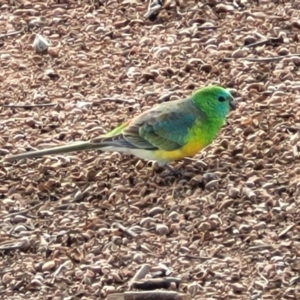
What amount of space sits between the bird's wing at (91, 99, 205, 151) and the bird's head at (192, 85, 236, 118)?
48mm

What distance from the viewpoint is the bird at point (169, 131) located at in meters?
8.27

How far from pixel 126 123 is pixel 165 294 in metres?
1.91

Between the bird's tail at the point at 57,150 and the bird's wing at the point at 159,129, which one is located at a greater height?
the bird's wing at the point at 159,129

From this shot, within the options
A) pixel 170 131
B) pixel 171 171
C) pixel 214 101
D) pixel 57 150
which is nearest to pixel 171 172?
pixel 171 171

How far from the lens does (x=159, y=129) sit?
8.31 metres

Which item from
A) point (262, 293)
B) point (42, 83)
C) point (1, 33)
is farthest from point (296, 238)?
point (1, 33)

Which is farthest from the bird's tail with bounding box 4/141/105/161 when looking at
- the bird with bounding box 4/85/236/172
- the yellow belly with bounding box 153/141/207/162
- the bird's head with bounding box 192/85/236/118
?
the bird's head with bounding box 192/85/236/118

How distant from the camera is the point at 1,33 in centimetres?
1038

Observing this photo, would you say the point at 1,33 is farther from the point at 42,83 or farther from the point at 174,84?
the point at 174,84

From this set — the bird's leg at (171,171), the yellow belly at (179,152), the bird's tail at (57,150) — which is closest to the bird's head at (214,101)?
the yellow belly at (179,152)

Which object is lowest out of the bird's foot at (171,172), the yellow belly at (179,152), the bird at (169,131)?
the bird's foot at (171,172)

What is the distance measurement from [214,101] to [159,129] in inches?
17.1

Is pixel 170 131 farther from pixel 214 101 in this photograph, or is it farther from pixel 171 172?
pixel 214 101

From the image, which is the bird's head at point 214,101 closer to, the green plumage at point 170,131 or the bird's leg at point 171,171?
the green plumage at point 170,131
